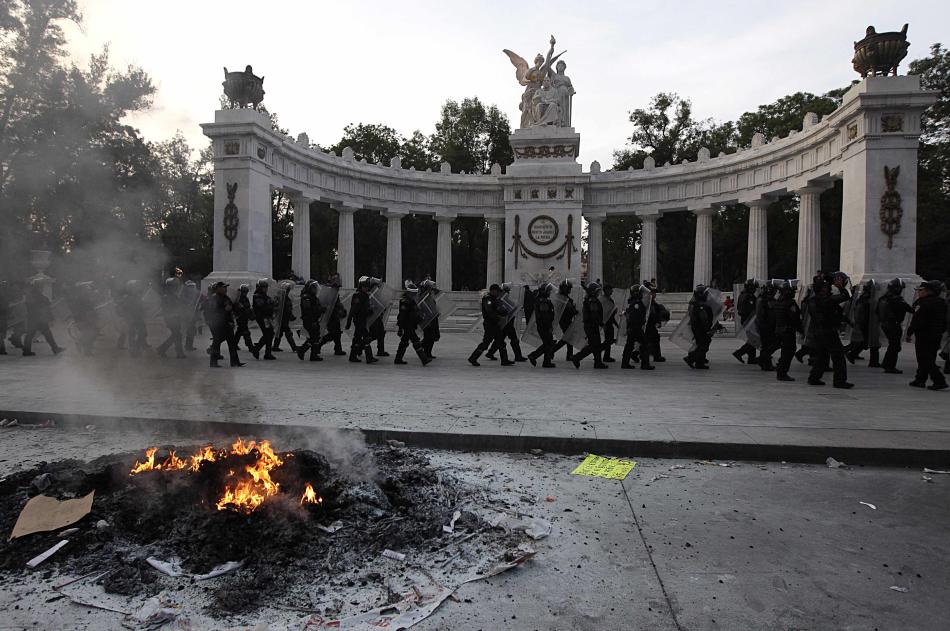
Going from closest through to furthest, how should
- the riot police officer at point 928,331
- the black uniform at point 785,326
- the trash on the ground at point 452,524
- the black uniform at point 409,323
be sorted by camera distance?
the trash on the ground at point 452,524 < the riot police officer at point 928,331 < the black uniform at point 785,326 < the black uniform at point 409,323

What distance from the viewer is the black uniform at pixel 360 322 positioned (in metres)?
12.2

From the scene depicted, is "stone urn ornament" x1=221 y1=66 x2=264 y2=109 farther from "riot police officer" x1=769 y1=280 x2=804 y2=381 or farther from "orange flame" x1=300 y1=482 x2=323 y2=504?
"orange flame" x1=300 y1=482 x2=323 y2=504

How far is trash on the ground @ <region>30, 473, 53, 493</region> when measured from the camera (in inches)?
146

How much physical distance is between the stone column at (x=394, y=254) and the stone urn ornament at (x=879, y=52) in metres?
22.2

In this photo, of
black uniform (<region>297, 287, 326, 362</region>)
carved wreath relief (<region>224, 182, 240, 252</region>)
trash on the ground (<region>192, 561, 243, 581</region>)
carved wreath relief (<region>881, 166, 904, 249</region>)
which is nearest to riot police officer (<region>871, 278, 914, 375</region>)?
carved wreath relief (<region>881, 166, 904, 249</region>)

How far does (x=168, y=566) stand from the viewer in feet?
9.57

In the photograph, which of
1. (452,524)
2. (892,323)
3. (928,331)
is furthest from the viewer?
(892,323)

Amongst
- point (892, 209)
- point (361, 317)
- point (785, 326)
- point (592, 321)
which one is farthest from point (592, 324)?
point (892, 209)

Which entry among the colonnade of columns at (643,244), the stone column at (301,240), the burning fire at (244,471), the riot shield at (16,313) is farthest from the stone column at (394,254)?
the burning fire at (244,471)

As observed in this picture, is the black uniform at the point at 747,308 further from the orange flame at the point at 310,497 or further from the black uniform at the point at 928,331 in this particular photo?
the orange flame at the point at 310,497

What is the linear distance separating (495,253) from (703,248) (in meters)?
11.6

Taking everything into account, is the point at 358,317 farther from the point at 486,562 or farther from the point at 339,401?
the point at 486,562

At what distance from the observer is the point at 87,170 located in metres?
9.58

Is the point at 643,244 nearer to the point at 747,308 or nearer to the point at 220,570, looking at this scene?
the point at 747,308
